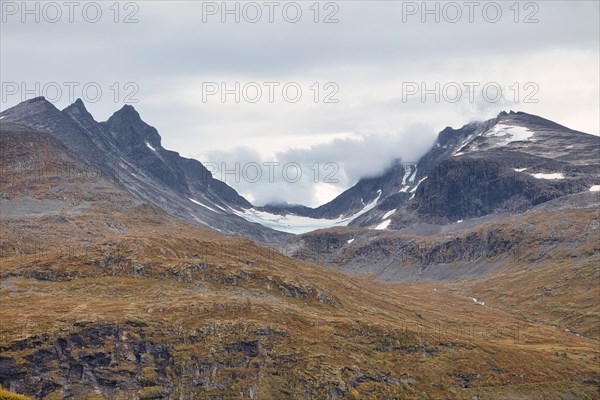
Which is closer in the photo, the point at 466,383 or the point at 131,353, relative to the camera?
the point at 131,353

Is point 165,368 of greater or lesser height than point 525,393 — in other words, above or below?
above

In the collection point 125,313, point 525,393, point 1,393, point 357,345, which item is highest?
point 1,393

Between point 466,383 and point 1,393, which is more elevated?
point 1,393

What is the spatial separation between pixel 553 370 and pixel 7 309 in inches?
5814

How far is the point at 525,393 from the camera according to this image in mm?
169875

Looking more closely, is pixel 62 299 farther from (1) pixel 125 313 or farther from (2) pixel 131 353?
(2) pixel 131 353

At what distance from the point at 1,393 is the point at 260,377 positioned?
355 feet

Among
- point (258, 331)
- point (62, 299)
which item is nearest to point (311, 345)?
point (258, 331)

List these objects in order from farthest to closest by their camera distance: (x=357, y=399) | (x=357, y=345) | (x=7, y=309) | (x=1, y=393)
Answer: (x=357, y=345)
(x=7, y=309)
(x=357, y=399)
(x=1, y=393)

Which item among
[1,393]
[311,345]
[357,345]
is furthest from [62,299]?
[1,393]

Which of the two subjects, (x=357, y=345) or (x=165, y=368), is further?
(x=357, y=345)

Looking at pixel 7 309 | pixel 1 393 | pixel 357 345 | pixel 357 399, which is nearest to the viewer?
pixel 1 393

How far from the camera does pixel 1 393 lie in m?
49.5

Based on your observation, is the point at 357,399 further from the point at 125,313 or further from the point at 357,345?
the point at 125,313
